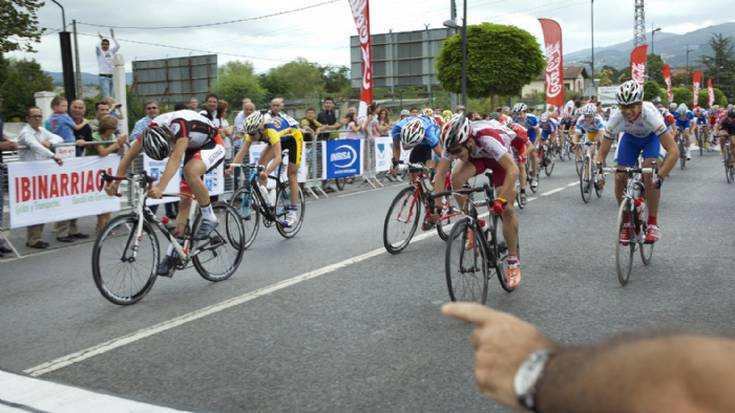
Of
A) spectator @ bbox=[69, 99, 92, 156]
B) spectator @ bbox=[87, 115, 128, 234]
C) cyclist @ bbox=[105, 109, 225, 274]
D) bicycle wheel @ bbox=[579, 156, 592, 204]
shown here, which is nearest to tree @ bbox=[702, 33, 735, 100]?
bicycle wheel @ bbox=[579, 156, 592, 204]

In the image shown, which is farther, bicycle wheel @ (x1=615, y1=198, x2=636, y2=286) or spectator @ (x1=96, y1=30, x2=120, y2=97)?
spectator @ (x1=96, y1=30, x2=120, y2=97)

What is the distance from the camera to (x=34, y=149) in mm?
10273

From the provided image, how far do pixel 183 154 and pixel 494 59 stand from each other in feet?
137

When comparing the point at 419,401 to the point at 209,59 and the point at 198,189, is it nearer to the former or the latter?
the point at 198,189

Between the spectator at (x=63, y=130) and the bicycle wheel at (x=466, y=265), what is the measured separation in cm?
679

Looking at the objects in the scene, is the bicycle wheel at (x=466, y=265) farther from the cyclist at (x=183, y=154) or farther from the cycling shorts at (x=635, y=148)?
the cycling shorts at (x=635, y=148)

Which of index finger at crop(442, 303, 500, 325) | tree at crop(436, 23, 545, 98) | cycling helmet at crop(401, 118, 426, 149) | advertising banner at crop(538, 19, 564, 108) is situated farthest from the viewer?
tree at crop(436, 23, 545, 98)

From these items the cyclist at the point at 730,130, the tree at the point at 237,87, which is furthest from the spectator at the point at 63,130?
the tree at the point at 237,87

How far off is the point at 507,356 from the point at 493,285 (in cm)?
622

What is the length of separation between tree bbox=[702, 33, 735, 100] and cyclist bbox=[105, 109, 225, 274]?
13258 centimetres

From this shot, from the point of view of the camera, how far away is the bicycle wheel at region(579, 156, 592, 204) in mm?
14031

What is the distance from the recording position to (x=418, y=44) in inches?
1734

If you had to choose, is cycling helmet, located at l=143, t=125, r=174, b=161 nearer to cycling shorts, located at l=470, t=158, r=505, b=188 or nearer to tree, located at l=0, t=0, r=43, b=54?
cycling shorts, located at l=470, t=158, r=505, b=188

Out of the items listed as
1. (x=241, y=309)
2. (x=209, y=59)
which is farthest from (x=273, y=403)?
(x=209, y=59)
